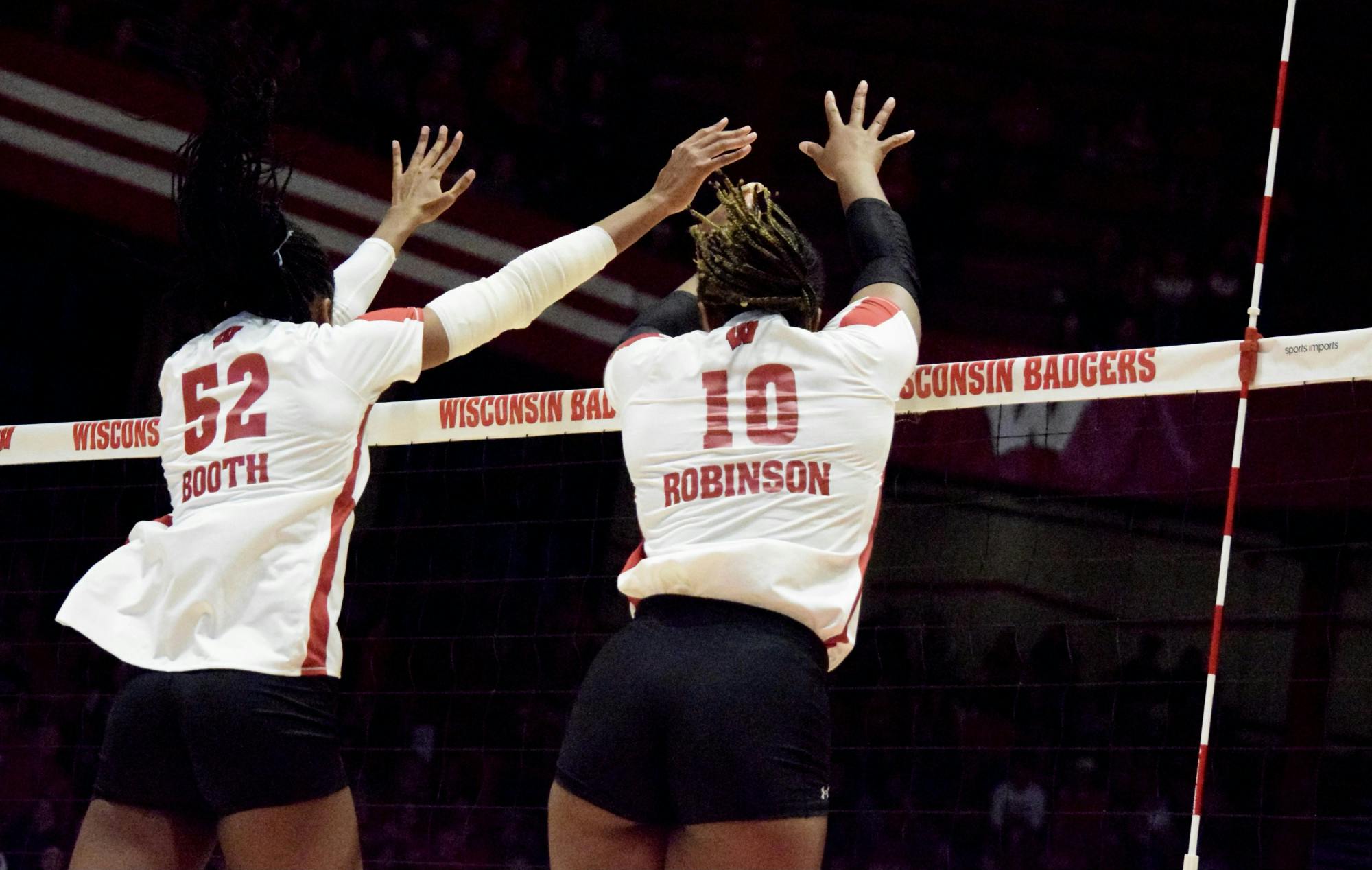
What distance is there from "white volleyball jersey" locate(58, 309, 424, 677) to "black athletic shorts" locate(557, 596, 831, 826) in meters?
0.58

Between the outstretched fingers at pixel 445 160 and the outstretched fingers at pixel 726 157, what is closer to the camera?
the outstretched fingers at pixel 726 157

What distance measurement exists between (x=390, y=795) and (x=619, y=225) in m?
5.57

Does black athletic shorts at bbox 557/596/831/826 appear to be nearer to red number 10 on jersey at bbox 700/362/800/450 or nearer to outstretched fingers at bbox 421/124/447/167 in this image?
red number 10 on jersey at bbox 700/362/800/450

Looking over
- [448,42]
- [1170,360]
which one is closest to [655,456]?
[1170,360]

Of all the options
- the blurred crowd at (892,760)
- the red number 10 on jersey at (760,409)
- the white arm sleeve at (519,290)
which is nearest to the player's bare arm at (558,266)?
the white arm sleeve at (519,290)

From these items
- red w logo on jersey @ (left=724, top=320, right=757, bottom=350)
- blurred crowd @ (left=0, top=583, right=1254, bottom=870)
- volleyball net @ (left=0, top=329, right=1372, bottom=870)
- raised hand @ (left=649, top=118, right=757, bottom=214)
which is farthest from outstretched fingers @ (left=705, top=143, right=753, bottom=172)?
blurred crowd @ (left=0, top=583, right=1254, bottom=870)

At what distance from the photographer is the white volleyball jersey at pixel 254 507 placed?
2609mm

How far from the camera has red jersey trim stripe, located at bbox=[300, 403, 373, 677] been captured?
264 cm

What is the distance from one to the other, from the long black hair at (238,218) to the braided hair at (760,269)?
0.78m

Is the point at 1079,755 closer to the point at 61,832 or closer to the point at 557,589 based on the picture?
the point at 557,589

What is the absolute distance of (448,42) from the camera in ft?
34.2

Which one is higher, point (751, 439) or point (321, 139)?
point (321, 139)

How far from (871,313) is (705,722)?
0.79 metres

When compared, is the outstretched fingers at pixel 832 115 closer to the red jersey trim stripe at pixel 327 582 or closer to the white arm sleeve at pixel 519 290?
the white arm sleeve at pixel 519 290
